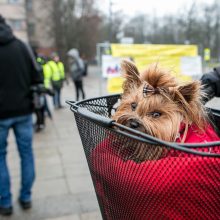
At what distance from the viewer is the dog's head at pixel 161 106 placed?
4.01ft

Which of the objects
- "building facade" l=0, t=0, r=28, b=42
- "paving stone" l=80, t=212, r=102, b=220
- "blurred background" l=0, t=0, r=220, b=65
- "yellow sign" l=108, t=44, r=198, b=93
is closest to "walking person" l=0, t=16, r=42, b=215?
"paving stone" l=80, t=212, r=102, b=220

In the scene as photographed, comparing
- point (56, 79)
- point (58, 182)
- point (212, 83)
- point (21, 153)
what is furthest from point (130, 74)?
point (56, 79)

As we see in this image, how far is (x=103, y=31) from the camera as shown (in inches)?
1767

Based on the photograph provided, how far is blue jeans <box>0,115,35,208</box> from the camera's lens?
3567 mm

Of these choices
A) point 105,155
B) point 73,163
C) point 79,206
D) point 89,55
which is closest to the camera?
point 105,155

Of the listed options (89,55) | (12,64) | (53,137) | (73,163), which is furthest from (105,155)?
(89,55)

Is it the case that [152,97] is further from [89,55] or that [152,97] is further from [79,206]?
[89,55]

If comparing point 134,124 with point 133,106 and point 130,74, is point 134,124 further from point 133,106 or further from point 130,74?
point 130,74

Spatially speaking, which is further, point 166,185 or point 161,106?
point 161,106

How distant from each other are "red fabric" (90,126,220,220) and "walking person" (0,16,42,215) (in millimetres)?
2544

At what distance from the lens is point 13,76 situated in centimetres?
357

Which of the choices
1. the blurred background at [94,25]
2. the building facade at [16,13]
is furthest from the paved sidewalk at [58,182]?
the building facade at [16,13]

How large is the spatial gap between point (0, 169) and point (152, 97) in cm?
272

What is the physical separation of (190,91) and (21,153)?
277 centimetres
